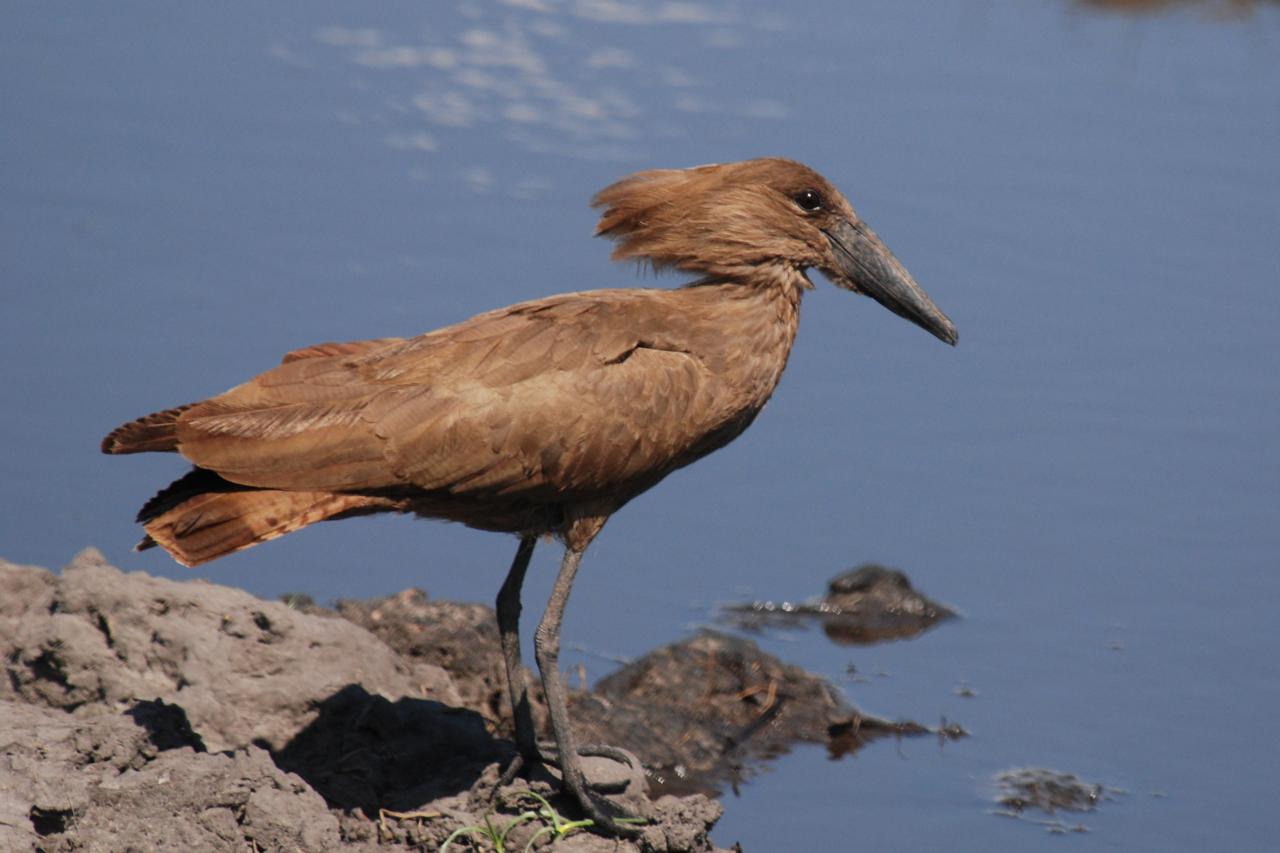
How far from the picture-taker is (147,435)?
22.3 ft

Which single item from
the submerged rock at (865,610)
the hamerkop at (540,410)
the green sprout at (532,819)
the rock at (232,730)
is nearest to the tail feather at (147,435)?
the hamerkop at (540,410)

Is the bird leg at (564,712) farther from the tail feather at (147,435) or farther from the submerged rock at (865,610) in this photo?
the submerged rock at (865,610)

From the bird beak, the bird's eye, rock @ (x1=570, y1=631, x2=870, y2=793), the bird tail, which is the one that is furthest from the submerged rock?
the bird tail

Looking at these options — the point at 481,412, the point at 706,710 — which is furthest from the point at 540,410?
the point at 706,710

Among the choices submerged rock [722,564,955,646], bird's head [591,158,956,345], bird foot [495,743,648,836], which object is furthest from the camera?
submerged rock [722,564,955,646]

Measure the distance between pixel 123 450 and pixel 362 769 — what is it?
1.41m

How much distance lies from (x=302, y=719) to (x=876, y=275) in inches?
103

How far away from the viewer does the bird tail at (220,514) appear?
6.61 metres

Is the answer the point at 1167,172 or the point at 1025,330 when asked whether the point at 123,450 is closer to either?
the point at 1025,330

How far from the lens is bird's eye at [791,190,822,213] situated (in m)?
7.64

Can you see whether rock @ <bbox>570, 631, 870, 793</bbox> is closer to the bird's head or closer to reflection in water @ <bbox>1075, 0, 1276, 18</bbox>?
the bird's head

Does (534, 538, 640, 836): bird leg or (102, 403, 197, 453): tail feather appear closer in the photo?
(102, 403, 197, 453): tail feather

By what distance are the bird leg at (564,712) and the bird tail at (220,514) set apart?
761 mm

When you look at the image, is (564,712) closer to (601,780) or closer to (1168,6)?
(601,780)
